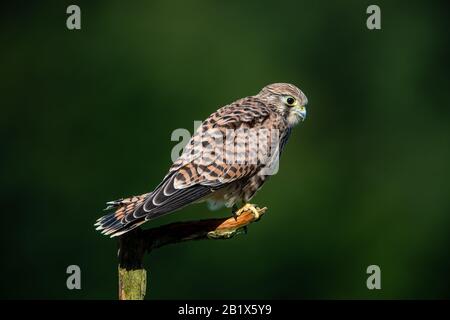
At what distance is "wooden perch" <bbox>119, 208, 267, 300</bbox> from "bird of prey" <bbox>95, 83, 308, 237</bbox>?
118mm

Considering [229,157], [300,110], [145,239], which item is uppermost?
[300,110]

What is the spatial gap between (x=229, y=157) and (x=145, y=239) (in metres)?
0.85

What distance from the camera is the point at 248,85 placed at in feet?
29.2

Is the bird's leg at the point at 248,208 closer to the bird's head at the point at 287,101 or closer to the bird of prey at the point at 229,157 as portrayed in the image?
the bird of prey at the point at 229,157

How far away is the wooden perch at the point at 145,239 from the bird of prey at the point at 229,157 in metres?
0.12

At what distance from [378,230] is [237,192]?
447cm

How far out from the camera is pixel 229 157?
4.90m

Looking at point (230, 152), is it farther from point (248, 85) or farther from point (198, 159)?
point (248, 85)

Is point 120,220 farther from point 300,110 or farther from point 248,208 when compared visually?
point 300,110

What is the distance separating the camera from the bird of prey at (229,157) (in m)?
4.54

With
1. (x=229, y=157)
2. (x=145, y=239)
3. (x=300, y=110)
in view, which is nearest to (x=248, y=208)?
(x=229, y=157)

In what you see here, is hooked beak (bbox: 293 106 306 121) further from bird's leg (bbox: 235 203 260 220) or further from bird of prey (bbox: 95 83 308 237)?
bird's leg (bbox: 235 203 260 220)

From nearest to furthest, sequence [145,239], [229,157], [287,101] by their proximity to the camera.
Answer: [145,239]
[229,157]
[287,101]

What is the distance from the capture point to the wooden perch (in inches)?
162
